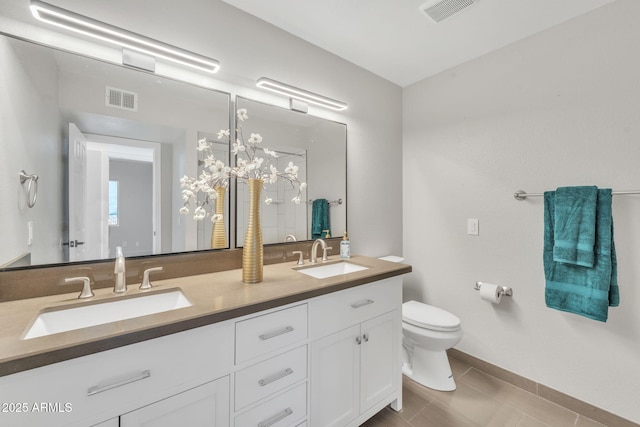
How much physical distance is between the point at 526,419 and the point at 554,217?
4.03ft

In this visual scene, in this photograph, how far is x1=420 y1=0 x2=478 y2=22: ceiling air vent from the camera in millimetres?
1547

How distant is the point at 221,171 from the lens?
1.53m

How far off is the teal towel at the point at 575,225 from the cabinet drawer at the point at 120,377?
6.23ft

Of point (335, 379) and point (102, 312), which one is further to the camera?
point (335, 379)

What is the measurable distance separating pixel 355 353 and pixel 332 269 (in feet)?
1.81

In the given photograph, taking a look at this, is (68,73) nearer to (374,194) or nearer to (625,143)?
(374,194)

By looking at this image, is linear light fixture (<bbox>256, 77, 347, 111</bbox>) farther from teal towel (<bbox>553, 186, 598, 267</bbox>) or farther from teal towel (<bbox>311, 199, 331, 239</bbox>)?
teal towel (<bbox>553, 186, 598, 267</bbox>)

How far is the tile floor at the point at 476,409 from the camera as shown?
5.19 ft

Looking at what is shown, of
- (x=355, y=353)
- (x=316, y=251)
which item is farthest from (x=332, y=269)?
(x=355, y=353)

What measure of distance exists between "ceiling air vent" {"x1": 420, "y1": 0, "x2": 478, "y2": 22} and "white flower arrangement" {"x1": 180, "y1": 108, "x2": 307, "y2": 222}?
1248 mm

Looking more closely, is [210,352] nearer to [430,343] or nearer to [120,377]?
[120,377]

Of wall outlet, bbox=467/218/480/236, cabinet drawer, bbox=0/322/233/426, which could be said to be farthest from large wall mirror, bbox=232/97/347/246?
wall outlet, bbox=467/218/480/236

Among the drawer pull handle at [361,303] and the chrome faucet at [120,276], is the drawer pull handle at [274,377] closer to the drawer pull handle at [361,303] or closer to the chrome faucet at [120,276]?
the drawer pull handle at [361,303]

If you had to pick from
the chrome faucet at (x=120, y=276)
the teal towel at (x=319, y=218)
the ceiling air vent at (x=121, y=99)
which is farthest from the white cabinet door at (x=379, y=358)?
the ceiling air vent at (x=121, y=99)
